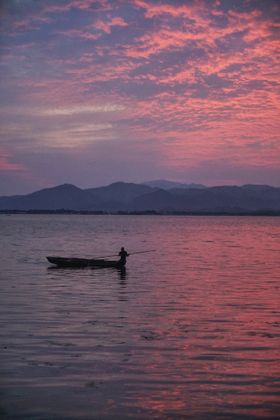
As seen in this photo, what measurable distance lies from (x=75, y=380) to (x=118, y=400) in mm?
1743

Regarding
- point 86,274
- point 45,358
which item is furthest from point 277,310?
point 86,274

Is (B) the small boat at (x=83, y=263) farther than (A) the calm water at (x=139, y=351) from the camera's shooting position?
Yes

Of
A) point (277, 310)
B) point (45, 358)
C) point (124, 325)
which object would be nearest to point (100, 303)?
point (124, 325)

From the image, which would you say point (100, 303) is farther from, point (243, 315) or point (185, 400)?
point (185, 400)

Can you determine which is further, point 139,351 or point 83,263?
point 83,263

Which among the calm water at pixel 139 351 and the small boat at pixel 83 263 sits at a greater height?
the small boat at pixel 83 263

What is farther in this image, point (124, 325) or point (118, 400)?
point (124, 325)

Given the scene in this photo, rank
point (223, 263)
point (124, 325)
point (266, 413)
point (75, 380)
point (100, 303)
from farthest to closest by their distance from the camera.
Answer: point (223, 263), point (100, 303), point (124, 325), point (75, 380), point (266, 413)

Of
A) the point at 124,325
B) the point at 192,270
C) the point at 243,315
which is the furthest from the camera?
the point at 192,270

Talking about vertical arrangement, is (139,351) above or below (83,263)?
below

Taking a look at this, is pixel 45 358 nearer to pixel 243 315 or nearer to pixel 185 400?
pixel 185 400

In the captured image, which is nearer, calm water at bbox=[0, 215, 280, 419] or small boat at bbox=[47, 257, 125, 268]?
calm water at bbox=[0, 215, 280, 419]

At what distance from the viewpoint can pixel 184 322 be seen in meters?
21.7

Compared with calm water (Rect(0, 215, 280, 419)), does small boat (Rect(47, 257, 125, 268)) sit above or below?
above
